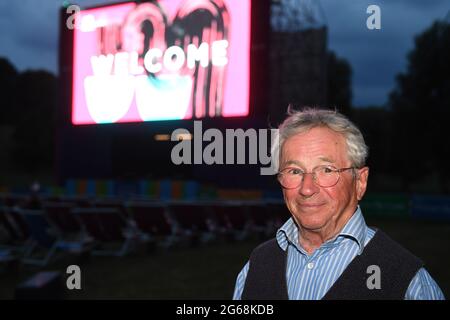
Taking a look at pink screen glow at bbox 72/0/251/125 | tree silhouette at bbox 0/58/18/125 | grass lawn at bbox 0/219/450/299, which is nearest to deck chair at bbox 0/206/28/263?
grass lawn at bbox 0/219/450/299

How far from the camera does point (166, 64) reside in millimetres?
13438

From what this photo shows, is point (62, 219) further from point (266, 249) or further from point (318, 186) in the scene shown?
point (318, 186)

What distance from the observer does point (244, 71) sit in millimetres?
12750

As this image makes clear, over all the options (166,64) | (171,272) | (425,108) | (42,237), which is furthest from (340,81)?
(171,272)

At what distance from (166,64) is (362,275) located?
12.2 m

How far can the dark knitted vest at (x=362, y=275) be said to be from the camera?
5.36 ft

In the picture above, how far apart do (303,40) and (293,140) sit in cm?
1882

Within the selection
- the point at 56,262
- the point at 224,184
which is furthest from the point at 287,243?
the point at 224,184

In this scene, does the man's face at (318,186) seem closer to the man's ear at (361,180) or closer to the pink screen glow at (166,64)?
the man's ear at (361,180)

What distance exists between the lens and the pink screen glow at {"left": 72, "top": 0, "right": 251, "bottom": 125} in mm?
12852

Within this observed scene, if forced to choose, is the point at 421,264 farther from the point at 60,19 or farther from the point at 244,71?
the point at 60,19

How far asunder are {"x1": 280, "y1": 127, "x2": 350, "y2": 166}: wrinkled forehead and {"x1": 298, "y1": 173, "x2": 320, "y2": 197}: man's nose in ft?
0.16

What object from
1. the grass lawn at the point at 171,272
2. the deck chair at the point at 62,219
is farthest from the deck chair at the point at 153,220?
the deck chair at the point at 62,219

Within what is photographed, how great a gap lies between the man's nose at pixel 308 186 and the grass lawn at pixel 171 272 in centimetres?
381
